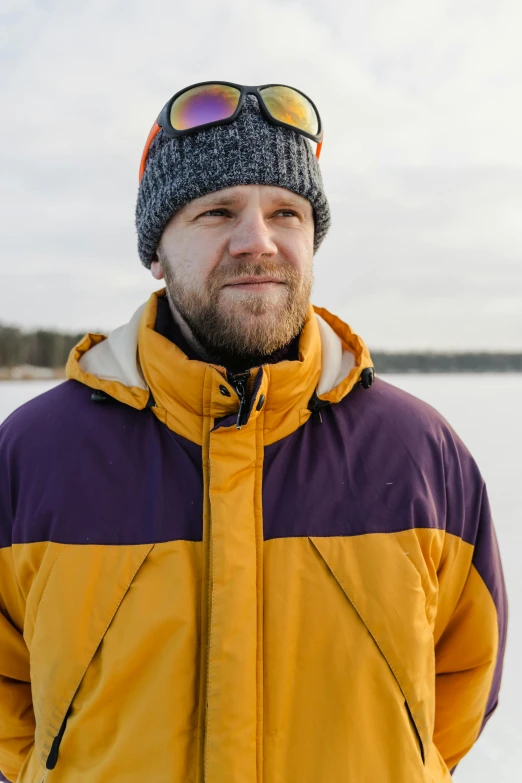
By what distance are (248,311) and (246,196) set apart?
1.04 ft

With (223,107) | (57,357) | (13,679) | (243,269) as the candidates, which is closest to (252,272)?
(243,269)

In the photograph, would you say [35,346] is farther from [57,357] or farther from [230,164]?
[230,164]

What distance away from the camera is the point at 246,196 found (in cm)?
142

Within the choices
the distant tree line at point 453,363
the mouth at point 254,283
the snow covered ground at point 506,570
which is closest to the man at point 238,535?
the mouth at point 254,283

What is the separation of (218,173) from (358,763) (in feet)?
4.38

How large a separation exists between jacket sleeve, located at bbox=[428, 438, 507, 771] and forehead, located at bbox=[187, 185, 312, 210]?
753 millimetres

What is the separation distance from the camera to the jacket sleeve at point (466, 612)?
1.32 meters

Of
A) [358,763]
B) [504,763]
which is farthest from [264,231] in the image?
[504,763]

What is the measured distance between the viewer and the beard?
1.33 m

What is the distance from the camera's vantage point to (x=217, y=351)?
139cm

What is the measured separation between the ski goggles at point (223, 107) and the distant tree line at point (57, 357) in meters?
30.1

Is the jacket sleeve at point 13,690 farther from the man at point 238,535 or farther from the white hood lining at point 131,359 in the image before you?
the white hood lining at point 131,359

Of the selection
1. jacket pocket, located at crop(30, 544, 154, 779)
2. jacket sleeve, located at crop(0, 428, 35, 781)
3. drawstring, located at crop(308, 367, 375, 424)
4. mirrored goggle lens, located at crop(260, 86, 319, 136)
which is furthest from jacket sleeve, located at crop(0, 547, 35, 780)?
mirrored goggle lens, located at crop(260, 86, 319, 136)

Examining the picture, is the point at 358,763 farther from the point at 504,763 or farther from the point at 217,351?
the point at 504,763
